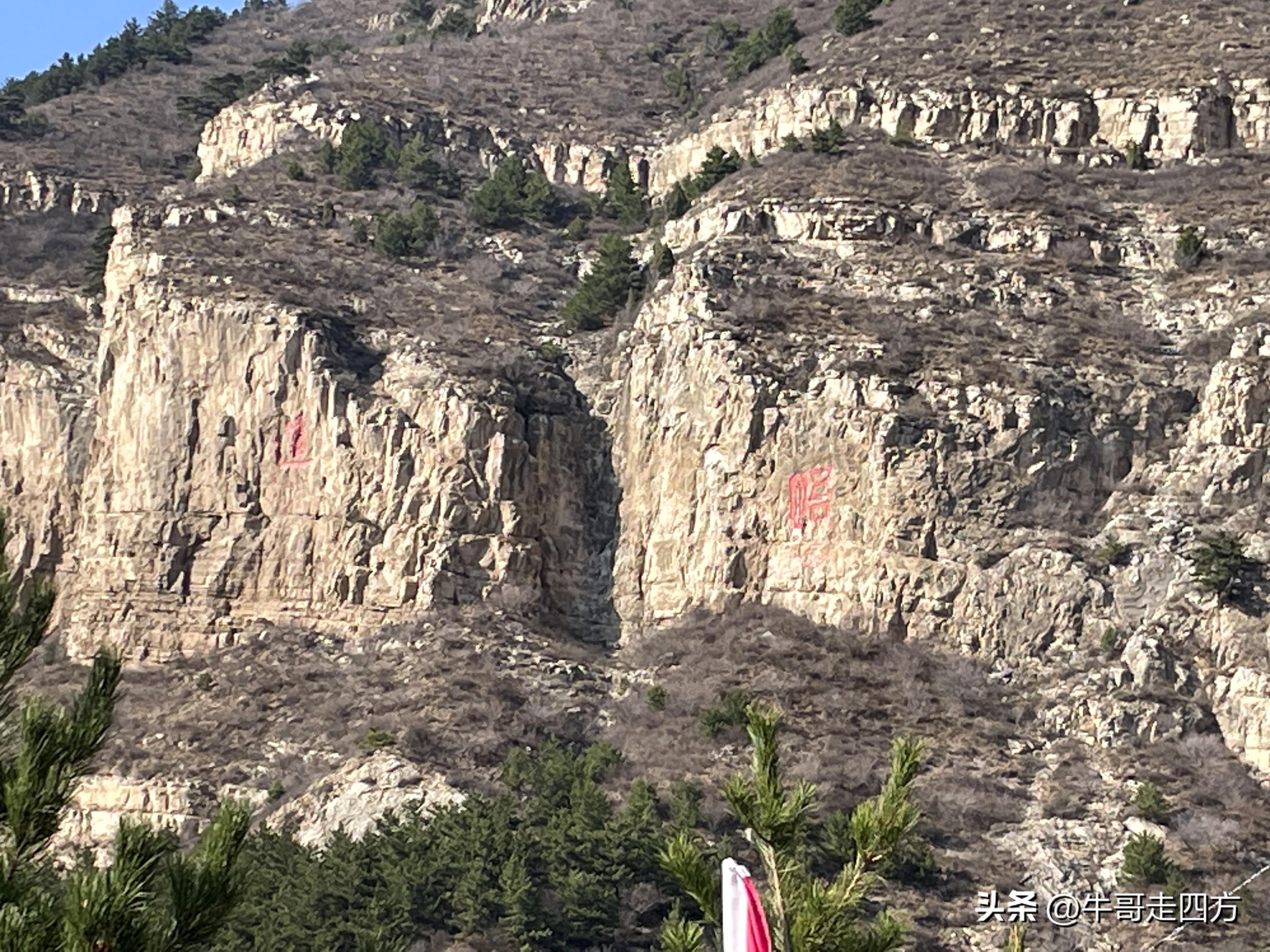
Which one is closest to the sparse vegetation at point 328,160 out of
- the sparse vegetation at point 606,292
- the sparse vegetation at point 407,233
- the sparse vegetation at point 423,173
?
the sparse vegetation at point 423,173

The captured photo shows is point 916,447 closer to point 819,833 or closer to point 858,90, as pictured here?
point 819,833

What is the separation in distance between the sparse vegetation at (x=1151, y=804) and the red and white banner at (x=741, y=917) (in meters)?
30.1

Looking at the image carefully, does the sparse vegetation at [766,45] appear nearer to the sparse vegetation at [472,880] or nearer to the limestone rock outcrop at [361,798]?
the limestone rock outcrop at [361,798]

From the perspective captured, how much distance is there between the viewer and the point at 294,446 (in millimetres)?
51219

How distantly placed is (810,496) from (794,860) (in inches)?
1312

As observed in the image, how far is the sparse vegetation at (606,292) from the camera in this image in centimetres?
5675

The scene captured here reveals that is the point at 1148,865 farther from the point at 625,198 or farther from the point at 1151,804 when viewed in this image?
the point at 625,198

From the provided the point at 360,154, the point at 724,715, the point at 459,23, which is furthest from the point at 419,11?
the point at 724,715

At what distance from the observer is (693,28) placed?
78.6m

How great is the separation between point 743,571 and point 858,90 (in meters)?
17.0

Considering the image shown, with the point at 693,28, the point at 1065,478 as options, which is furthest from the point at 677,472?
the point at 693,28

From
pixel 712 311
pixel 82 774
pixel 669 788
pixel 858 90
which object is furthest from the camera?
pixel 858 90

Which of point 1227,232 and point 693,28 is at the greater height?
point 693,28

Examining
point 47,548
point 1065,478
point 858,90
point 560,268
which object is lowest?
point 47,548
